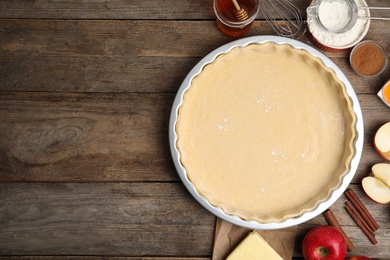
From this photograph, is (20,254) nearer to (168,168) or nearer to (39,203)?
(39,203)

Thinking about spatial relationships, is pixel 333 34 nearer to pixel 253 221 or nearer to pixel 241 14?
pixel 241 14

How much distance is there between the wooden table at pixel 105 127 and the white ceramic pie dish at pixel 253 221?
84mm

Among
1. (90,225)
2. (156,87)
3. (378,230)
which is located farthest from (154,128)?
(378,230)

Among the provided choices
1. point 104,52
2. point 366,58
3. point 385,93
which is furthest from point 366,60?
point 104,52

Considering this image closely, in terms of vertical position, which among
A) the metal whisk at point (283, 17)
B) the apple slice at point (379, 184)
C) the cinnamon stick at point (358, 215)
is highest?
the metal whisk at point (283, 17)

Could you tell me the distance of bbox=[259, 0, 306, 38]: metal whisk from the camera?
161 centimetres

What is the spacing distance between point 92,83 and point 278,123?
2.03ft

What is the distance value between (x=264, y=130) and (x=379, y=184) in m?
0.41

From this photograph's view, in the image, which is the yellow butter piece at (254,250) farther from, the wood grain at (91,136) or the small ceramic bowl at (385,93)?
the small ceramic bowl at (385,93)

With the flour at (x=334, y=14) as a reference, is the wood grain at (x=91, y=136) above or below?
below

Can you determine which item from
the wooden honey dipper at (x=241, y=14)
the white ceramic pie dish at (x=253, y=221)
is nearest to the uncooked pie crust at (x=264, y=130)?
the white ceramic pie dish at (x=253, y=221)

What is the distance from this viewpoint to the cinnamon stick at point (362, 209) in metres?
1.56

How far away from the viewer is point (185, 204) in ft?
5.20

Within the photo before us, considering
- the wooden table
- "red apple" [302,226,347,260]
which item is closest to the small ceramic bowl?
the wooden table
